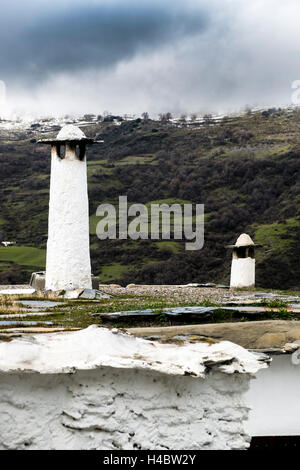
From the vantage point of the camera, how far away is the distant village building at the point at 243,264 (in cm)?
2247

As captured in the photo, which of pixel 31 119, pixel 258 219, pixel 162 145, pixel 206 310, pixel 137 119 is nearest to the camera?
pixel 206 310

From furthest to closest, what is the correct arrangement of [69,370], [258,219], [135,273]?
1. [258,219]
2. [135,273]
3. [69,370]

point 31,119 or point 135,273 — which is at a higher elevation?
point 31,119

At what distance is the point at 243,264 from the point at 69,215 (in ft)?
27.8

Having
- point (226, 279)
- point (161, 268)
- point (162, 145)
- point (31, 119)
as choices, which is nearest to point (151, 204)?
point (161, 268)

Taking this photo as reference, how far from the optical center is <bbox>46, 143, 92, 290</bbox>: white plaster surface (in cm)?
1605

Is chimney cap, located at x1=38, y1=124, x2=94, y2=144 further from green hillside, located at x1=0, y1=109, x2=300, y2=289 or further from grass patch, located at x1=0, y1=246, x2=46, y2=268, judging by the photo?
grass patch, located at x1=0, y1=246, x2=46, y2=268

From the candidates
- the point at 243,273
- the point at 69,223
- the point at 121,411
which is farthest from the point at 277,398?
the point at 243,273

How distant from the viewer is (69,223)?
1605cm

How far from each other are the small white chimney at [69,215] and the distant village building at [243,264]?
7821 mm

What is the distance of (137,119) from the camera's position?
360ft

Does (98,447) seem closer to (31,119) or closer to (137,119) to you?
(137,119)

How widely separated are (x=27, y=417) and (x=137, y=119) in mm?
104794

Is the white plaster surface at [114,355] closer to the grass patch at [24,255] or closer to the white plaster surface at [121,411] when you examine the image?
the white plaster surface at [121,411]
